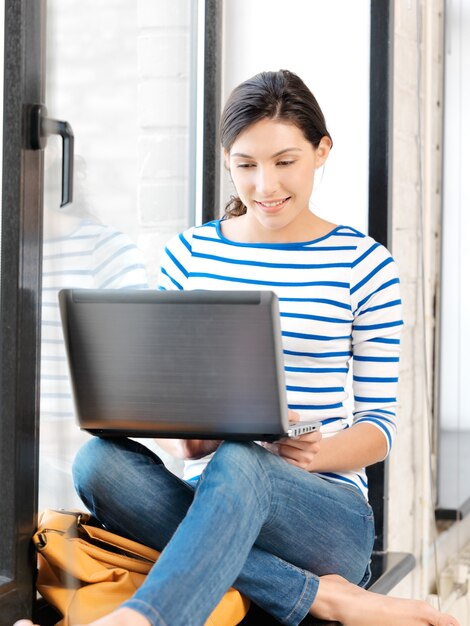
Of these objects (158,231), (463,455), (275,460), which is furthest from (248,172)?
(463,455)

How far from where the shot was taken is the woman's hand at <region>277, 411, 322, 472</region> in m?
1.42

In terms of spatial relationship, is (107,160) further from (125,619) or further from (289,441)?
(125,619)

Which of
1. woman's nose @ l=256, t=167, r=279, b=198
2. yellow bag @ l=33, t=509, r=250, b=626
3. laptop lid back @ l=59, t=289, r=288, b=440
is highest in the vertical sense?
woman's nose @ l=256, t=167, r=279, b=198

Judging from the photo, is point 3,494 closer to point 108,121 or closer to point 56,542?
point 56,542

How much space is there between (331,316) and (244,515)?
44 centimetres

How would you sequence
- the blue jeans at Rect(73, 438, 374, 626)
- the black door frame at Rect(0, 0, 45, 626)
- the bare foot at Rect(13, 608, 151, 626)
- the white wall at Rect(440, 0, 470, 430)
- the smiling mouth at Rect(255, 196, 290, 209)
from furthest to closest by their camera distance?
the white wall at Rect(440, 0, 470, 430) < the smiling mouth at Rect(255, 196, 290, 209) < the black door frame at Rect(0, 0, 45, 626) < the blue jeans at Rect(73, 438, 374, 626) < the bare foot at Rect(13, 608, 151, 626)

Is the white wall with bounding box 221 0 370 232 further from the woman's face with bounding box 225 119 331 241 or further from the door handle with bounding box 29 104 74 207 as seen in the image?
the door handle with bounding box 29 104 74 207

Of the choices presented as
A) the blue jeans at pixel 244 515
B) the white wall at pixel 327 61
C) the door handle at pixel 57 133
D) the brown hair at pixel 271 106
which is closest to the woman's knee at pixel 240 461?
the blue jeans at pixel 244 515

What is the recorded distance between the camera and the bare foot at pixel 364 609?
144cm

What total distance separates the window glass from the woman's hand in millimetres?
330

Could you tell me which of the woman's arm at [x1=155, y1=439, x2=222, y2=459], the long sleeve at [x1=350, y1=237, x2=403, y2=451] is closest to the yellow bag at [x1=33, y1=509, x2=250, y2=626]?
the woman's arm at [x1=155, y1=439, x2=222, y2=459]

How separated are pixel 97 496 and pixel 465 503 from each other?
1.52m

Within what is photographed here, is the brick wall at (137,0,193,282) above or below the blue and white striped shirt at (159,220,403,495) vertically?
above

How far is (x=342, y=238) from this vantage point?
1.66m
